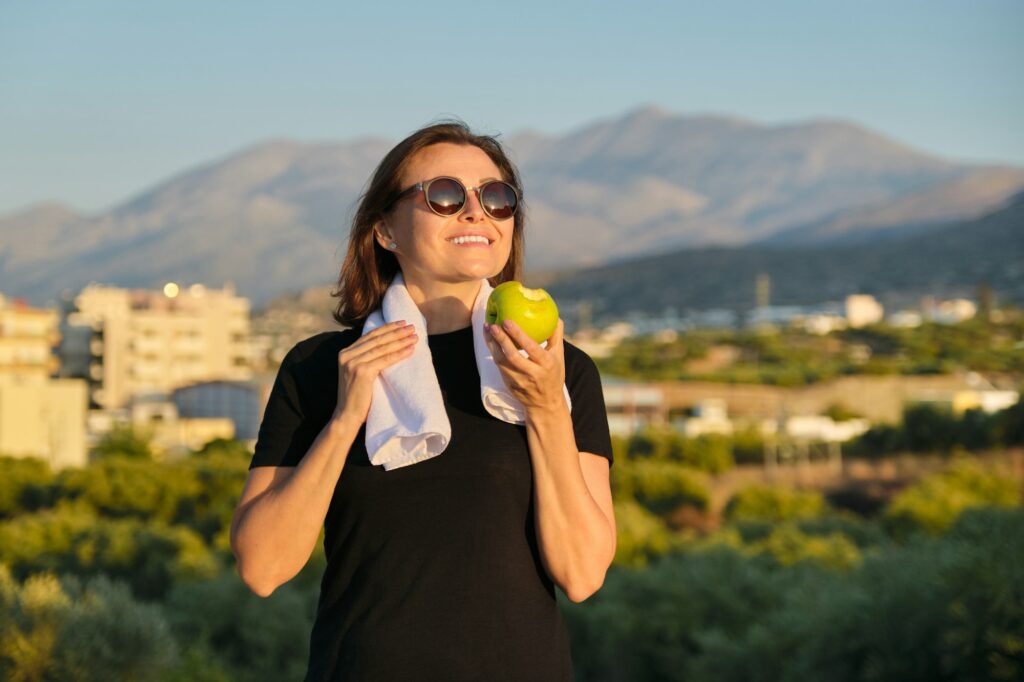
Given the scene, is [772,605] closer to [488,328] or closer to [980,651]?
[980,651]

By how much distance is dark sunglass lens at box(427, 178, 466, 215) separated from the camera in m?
2.63

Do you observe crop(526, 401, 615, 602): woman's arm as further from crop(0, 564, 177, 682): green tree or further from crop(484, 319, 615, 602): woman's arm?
crop(0, 564, 177, 682): green tree

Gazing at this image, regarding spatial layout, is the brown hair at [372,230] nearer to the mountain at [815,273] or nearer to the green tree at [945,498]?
the green tree at [945,498]

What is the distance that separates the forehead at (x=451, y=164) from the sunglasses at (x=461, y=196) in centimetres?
3

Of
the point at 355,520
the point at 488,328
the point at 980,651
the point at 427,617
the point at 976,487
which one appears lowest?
the point at 976,487

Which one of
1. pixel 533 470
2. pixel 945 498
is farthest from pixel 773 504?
pixel 533 470

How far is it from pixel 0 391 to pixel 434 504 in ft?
147

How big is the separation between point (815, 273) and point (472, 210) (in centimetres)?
13699

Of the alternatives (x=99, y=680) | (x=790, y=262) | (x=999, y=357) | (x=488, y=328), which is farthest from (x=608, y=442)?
(x=790, y=262)

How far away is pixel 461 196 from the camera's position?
8.64 ft

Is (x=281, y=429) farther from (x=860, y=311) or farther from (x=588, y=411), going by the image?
(x=860, y=311)

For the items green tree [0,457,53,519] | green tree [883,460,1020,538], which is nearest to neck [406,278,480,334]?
→ green tree [883,460,1020,538]

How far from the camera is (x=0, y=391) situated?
43844 millimetres

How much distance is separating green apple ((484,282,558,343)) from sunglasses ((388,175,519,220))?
200 mm
